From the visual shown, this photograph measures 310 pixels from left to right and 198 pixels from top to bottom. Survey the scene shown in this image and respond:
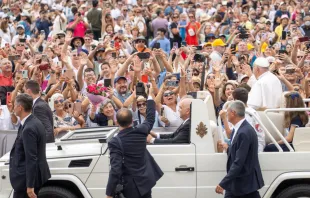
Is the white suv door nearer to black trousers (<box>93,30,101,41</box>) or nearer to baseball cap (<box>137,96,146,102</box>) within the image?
baseball cap (<box>137,96,146,102</box>)

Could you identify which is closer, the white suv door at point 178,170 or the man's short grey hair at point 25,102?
the man's short grey hair at point 25,102

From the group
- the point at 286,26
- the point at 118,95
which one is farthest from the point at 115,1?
the point at 118,95

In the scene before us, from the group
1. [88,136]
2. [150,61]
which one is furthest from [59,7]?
[88,136]

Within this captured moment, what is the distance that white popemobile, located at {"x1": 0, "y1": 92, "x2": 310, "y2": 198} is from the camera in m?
11.0

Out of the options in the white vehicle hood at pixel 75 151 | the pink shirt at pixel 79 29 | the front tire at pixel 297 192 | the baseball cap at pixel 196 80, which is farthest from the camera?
the pink shirt at pixel 79 29

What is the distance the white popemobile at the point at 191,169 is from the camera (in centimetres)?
1103

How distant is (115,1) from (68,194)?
19.8m

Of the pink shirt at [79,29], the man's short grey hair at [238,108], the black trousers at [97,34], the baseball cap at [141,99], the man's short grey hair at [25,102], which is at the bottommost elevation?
the black trousers at [97,34]

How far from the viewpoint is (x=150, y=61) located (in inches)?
695

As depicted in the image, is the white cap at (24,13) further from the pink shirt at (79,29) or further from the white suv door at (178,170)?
the white suv door at (178,170)

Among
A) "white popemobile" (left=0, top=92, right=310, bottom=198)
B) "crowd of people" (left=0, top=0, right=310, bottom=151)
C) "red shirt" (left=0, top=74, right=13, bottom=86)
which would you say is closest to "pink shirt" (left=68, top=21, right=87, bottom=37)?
"crowd of people" (left=0, top=0, right=310, bottom=151)

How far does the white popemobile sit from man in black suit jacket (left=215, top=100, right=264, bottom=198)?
0.30 m

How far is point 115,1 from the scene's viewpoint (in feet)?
100

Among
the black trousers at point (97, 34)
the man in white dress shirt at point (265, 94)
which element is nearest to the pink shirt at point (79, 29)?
the black trousers at point (97, 34)
